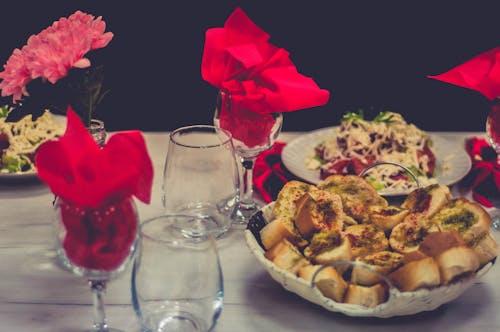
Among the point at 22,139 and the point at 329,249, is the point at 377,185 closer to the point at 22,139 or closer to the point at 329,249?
the point at 329,249

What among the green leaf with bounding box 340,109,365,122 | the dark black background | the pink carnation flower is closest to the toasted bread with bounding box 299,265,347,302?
the pink carnation flower

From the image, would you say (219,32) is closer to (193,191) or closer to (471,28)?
(193,191)

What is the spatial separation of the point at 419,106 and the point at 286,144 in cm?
135

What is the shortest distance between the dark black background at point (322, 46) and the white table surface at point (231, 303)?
5.26ft

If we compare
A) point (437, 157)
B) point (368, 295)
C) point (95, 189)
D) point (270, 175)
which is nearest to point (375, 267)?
point (368, 295)

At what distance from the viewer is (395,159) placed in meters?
1.70

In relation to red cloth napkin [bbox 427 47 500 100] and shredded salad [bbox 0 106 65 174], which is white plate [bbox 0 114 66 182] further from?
red cloth napkin [bbox 427 47 500 100]

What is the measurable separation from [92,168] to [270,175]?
31.5 inches

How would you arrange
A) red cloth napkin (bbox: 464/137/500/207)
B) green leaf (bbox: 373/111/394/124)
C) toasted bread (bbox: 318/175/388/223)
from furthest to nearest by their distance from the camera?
1. green leaf (bbox: 373/111/394/124)
2. red cloth napkin (bbox: 464/137/500/207)
3. toasted bread (bbox: 318/175/388/223)

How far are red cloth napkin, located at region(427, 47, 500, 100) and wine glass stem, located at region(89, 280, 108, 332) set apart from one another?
818 mm

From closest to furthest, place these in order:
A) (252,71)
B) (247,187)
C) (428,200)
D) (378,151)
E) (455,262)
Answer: (455,262) → (428,200) → (252,71) → (247,187) → (378,151)

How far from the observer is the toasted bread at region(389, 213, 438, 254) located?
108cm

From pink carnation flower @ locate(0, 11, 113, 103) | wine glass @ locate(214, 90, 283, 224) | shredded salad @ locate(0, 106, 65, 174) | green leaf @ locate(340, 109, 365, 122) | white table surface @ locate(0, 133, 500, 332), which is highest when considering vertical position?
pink carnation flower @ locate(0, 11, 113, 103)

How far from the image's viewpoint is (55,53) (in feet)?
3.63
